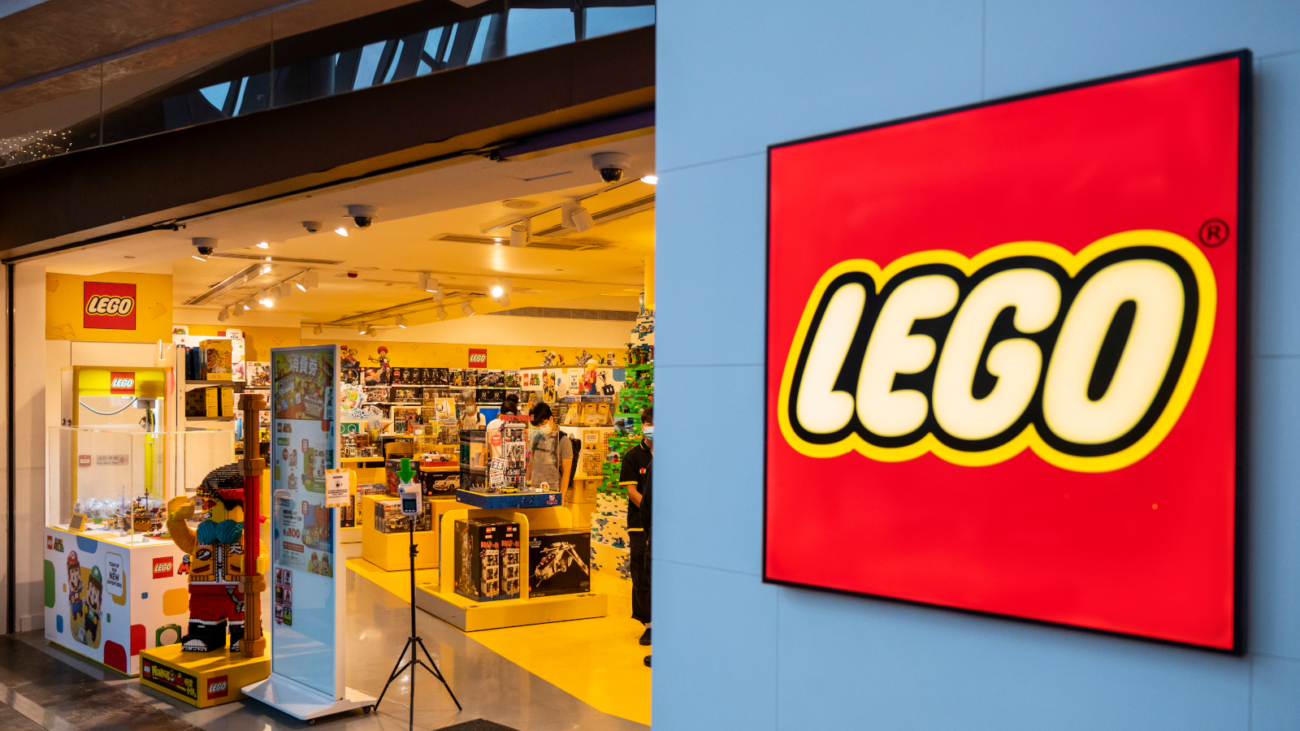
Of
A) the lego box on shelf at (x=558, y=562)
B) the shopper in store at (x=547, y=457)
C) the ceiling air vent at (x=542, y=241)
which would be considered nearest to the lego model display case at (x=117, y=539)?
the lego box on shelf at (x=558, y=562)

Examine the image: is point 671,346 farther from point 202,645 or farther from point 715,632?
point 202,645

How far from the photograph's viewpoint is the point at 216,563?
544cm

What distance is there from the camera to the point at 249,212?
17.5 ft

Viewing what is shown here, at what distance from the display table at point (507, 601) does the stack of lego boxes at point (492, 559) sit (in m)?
0.06

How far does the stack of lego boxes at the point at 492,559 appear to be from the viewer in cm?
698

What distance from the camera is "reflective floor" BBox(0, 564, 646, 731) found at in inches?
189

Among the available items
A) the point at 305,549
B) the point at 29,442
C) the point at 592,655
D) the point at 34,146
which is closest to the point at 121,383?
the point at 29,442

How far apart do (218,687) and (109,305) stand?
4.20m

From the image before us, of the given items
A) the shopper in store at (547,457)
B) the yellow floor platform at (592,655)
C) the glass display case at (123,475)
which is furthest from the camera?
the shopper in store at (547,457)

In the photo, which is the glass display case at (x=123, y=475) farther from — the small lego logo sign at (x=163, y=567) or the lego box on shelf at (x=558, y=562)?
the lego box on shelf at (x=558, y=562)

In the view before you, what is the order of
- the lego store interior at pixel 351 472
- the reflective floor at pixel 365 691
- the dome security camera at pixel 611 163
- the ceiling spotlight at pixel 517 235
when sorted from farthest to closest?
the ceiling spotlight at pixel 517 235
the lego store interior at pixel 351 472
the reflective floor at pixel 365 691
the dome security camera at pixel 611 163

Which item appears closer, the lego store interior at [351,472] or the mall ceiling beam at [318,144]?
the mall ceiling beam at [318,144]

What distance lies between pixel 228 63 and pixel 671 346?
2962 millimetres

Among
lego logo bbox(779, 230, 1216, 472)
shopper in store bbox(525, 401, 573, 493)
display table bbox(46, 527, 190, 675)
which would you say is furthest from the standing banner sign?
lego logo bbox(779, 230, 1216, 472)
